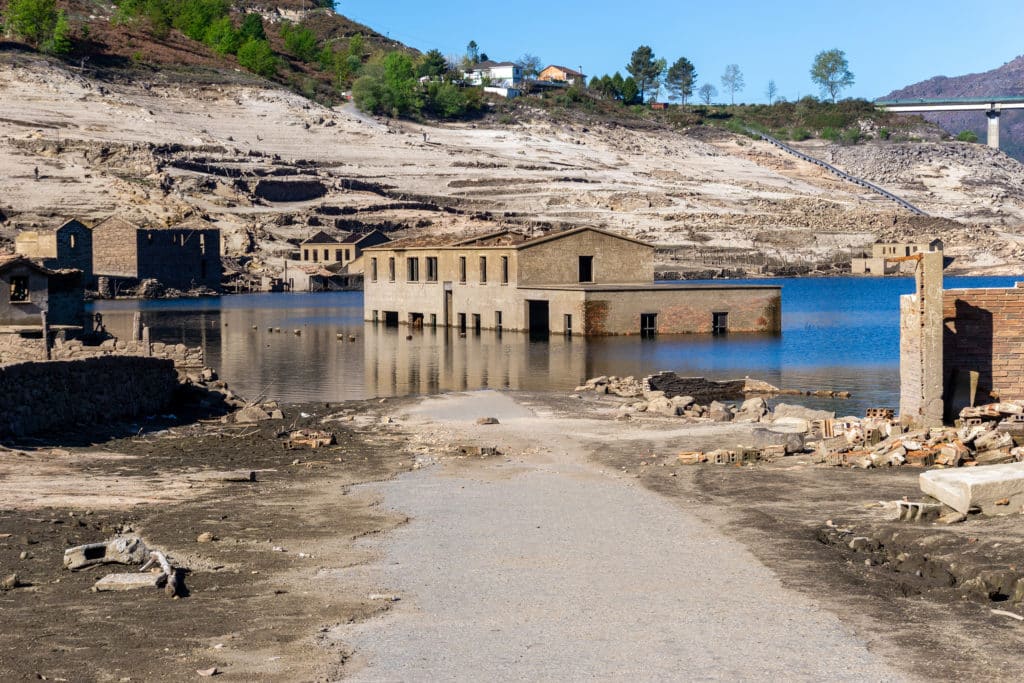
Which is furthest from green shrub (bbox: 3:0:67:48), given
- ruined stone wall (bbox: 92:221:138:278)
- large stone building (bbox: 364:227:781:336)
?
large stone building (bbox: 364:227:781:336)

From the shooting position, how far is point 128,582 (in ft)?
41.8

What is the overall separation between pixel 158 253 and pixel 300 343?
159ft

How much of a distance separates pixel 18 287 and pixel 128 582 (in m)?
30.3

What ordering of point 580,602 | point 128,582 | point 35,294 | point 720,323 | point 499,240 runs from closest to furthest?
point 580,602 → point 128,582 → point 35,294 → point 720,323 → point 499,240

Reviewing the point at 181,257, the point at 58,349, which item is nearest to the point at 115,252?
the point at 181,257

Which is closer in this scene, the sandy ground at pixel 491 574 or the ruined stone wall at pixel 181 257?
the sandy ground at pixel 491 574

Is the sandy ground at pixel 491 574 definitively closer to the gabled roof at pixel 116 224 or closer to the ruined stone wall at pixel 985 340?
the ruined stone wall at pixel 985 340

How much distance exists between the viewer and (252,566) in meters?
13.8

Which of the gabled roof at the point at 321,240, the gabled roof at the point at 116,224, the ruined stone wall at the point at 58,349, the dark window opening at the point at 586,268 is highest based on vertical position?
the gabled roof at the point at 116,224

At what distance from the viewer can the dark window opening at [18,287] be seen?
1593 inches

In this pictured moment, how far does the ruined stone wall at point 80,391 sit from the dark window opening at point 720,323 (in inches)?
1407

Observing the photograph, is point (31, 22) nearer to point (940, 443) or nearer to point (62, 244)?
point (62, 244)

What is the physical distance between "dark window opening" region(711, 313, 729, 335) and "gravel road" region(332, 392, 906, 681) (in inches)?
1721

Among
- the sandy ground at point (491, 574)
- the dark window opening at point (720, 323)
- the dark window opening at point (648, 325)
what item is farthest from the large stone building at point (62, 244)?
the sandy ground at point (491, 574)
